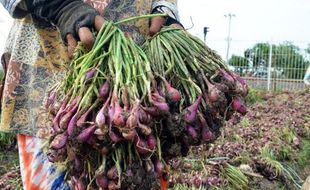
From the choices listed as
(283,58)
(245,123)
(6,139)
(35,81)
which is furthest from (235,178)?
(283,58)

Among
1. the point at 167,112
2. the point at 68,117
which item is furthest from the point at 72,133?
the point at 167,112

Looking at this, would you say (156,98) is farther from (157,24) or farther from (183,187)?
(183,187)

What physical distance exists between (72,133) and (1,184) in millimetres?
3261

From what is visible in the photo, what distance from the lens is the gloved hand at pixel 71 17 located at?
60.0 inches

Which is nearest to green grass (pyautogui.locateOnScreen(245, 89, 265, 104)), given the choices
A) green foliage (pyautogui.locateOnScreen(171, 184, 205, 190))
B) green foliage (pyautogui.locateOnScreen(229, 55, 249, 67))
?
green foliage (pyautogui.locateOnScreen(229, 55, 249, 67))

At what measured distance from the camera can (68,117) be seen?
1360 mm

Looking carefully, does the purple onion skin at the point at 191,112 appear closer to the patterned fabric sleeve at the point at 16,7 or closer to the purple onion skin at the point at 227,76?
the purple onion skin at the point at 227,76

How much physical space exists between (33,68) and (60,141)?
50 centimetres

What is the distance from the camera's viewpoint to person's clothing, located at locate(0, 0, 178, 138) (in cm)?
179

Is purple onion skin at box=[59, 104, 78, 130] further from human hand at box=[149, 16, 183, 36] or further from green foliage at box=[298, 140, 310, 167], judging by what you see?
green foliage at box=[298, 140, 310, 167]

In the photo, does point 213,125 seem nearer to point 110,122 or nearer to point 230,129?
point 110,122

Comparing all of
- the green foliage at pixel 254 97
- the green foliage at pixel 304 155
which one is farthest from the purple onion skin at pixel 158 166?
the green foliage at pixel 254 97

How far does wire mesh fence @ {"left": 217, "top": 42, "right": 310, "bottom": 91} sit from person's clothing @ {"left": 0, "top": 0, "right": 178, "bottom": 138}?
16402 mm

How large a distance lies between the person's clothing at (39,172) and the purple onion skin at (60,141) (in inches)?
16.3
